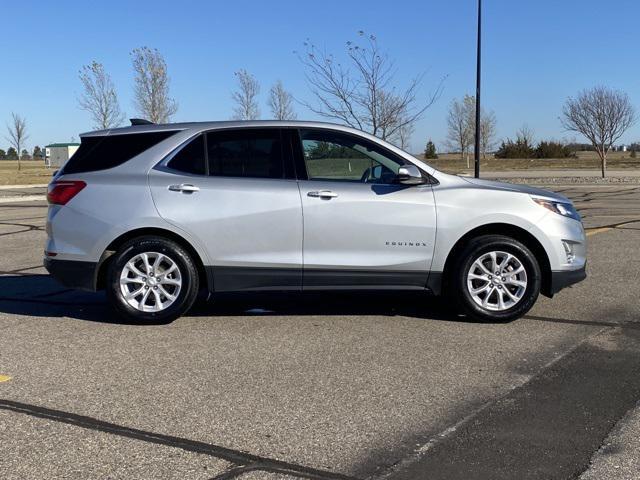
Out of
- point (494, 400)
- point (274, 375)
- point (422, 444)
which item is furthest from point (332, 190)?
point (422, 444)

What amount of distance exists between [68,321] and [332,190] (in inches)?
107

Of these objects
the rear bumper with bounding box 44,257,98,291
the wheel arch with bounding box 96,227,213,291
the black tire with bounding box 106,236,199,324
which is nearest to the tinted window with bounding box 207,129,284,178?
the wheel arch with bounding box 96,227,213,291

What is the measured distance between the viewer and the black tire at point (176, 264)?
20.1 ft

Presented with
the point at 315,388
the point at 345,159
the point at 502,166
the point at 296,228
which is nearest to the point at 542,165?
the point at 502,166

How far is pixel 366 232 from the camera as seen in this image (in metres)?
6.09

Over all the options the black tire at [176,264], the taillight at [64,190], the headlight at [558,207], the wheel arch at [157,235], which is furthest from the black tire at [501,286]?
the taillight at [64,190]

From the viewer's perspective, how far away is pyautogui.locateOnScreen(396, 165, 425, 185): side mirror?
19.7 ft

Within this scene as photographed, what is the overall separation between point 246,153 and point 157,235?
1.08m

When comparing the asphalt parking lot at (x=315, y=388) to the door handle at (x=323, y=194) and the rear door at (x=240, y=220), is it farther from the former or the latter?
the door handle at (x=323, y=194)

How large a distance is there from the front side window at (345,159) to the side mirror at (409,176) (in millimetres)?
151

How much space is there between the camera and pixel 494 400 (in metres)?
4.31

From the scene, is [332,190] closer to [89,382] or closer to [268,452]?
[89,382]

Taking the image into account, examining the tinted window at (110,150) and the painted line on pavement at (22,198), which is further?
the painted line on pavement at (22,198)

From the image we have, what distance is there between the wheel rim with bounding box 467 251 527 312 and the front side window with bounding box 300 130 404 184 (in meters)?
1.13
